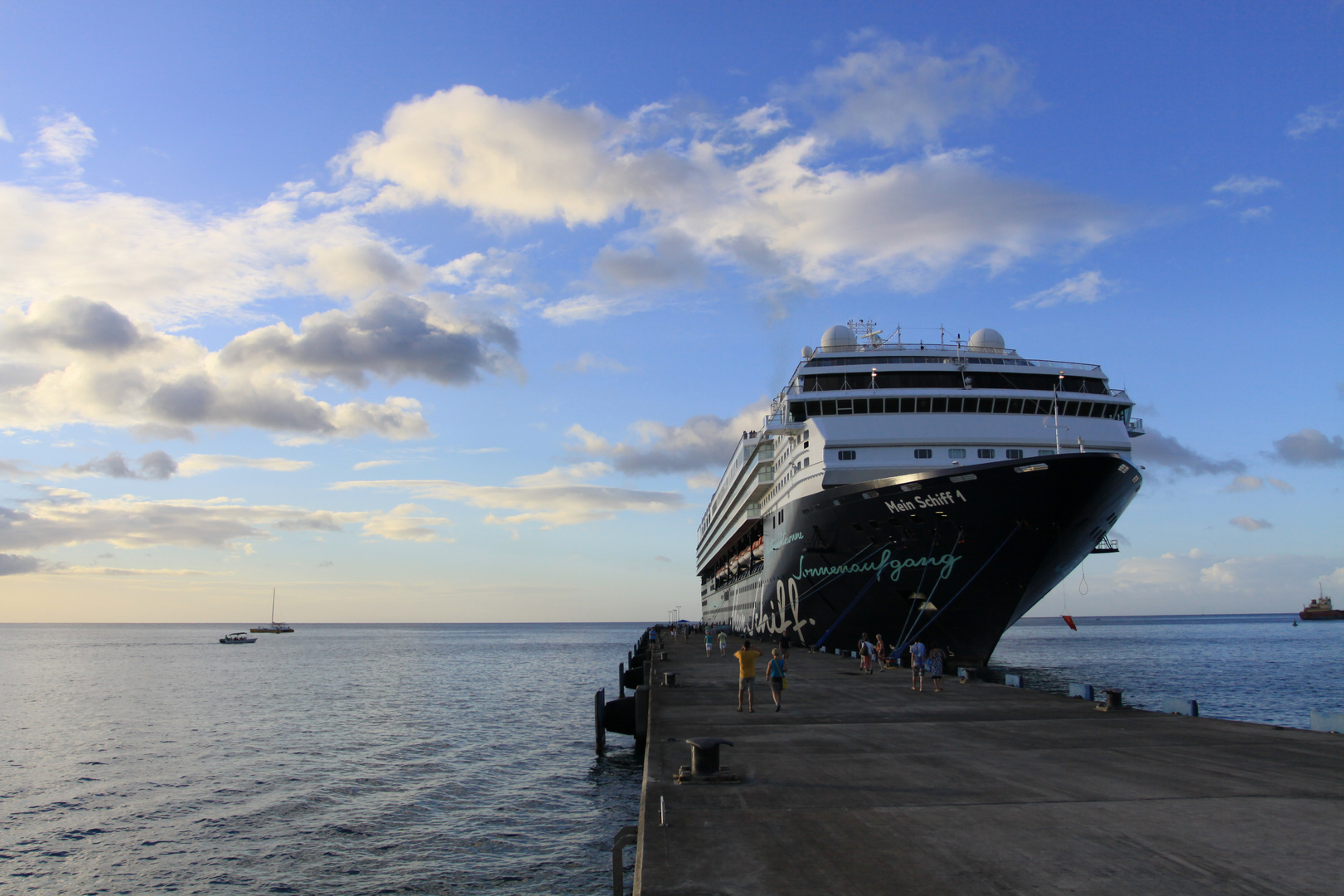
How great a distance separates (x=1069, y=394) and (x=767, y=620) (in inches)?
738

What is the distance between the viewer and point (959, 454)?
31.7m

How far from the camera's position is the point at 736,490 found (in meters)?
54.0

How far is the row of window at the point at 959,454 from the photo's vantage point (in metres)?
31.5

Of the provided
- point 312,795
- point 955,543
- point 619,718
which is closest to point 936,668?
point 955,543

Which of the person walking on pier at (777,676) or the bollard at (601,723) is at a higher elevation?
the person walking on pier at (777,676)

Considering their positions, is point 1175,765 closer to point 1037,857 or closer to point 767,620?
point 1037,857

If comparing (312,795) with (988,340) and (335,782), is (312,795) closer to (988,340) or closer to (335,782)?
(335,782)

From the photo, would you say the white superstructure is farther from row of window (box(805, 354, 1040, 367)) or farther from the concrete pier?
the concrete pier

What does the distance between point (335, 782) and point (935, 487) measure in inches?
771

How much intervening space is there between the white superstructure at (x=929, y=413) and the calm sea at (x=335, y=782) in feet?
43.5

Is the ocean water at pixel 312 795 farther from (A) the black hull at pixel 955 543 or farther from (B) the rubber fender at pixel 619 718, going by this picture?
(A) the black hull at pixel 955 543

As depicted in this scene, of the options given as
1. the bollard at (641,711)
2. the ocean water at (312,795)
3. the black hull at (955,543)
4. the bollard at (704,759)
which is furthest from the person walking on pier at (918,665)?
the bollard at (704,759)

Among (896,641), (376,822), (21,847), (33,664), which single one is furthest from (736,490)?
(33,664)

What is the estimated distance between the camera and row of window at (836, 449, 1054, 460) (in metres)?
31.5
